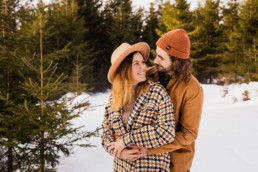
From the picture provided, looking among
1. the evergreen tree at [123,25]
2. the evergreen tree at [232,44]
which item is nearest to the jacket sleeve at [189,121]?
the evergreen tree at [232,44]

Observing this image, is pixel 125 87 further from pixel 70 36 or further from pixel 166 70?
pixel 70 36

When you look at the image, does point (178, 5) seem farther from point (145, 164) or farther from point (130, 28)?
point (145, 164)

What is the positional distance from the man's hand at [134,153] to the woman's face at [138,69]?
0.56m

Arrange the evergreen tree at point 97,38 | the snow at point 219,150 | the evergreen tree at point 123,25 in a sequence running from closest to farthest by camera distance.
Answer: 1. the snow at point 219,150
2. the evergreen tree at point 123,25
3. the evergreen tree at point 97,38

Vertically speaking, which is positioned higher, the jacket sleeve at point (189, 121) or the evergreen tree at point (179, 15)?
the evergreen tree at point (179, 15)

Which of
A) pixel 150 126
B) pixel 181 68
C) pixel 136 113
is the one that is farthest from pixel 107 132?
Answer: pixel 181 68

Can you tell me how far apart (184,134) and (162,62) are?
693 millimetres

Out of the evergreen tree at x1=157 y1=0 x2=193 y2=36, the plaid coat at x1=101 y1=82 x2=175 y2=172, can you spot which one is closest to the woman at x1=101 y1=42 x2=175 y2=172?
the plaid coat at x1=101 y1=82 x2=175 y2=172

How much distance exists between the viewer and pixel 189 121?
98.0 inches

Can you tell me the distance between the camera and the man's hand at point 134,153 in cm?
235

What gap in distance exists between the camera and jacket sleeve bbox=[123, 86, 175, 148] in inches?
88.5

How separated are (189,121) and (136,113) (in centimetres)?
48

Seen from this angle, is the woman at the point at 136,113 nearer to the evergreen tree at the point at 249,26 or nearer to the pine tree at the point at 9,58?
the pine tree at the point at 9,58

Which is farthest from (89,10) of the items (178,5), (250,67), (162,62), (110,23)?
(162,62)
